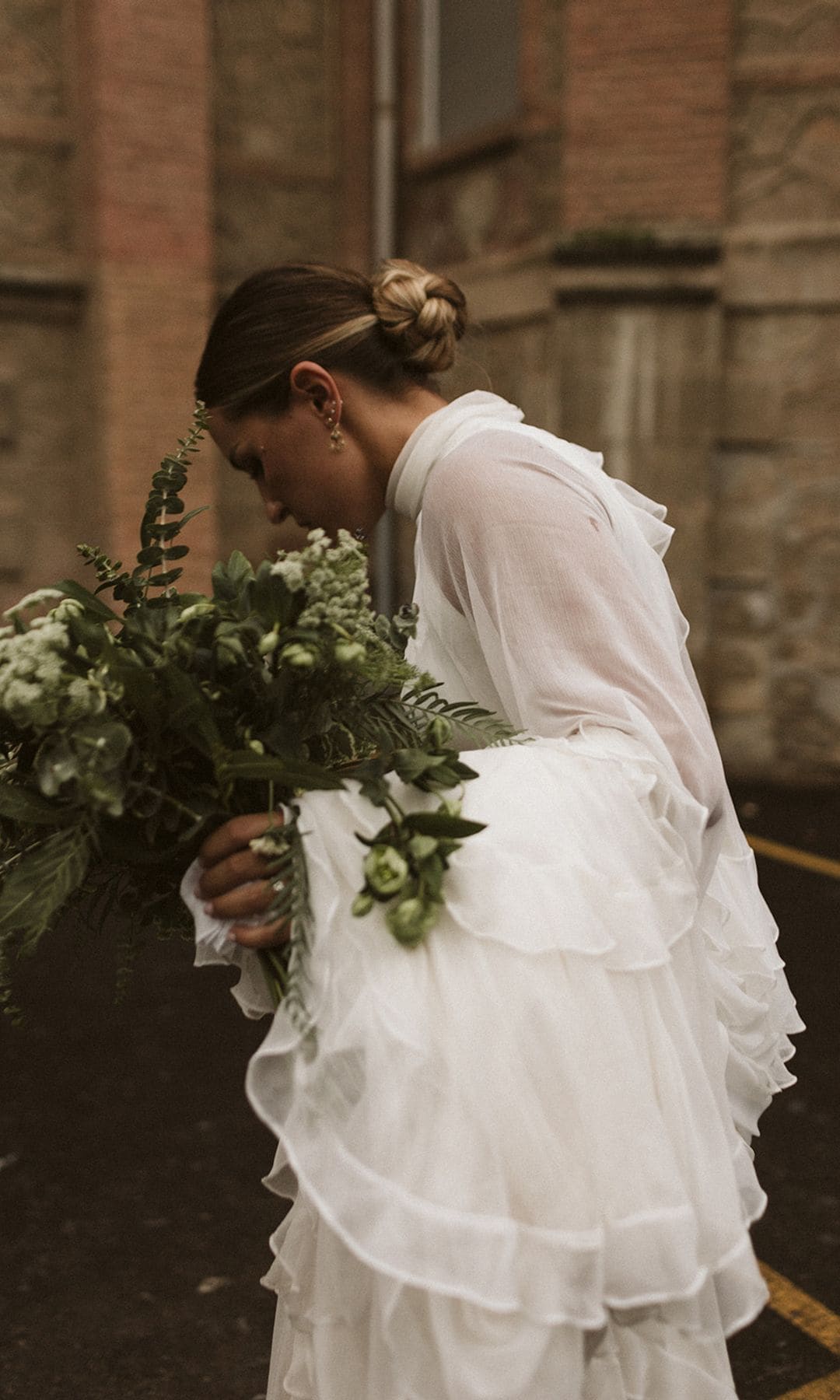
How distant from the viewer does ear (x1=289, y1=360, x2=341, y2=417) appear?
6.22 ft

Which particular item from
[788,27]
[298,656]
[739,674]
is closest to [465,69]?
[788,27]

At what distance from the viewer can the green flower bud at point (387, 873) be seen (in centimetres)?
143

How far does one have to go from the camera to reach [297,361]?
1915mm

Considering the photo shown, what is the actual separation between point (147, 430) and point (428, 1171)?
7.79 m

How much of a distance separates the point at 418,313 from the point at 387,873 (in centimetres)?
96

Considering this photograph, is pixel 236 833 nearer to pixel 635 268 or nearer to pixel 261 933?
pixel 261 933

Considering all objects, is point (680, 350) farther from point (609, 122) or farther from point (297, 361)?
point (297, 361)

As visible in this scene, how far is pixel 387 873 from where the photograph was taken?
1.43 metres

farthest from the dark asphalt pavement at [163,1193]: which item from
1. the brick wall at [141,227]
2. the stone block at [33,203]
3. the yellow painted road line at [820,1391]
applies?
the stone block at [33,203]

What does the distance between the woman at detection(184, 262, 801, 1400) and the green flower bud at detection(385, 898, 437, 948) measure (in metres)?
0.02

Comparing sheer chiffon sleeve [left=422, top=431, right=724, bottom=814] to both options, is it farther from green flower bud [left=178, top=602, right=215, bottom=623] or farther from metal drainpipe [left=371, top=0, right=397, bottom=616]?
metal drainpipe [left=371, top=0, right=397, bottom=616]

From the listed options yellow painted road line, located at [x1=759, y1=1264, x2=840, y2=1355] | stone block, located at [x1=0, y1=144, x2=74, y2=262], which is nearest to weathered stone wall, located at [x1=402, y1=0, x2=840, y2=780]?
stone block, located at [x1=0, y1=144, x2=74, y2=262]

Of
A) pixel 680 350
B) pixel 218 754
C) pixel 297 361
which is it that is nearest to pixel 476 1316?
pixel 218 754

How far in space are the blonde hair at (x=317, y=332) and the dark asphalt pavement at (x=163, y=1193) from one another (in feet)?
2.92
